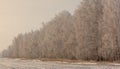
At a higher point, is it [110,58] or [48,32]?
[48,32]

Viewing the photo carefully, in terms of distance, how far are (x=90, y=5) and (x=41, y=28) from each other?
20.4 meters

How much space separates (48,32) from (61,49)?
28.9ft

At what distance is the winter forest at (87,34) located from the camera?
117ft

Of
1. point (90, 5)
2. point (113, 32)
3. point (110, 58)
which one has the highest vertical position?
point (90, 5)

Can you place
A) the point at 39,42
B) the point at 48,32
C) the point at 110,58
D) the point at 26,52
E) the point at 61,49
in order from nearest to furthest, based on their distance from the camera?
the point at 110,58, the point at 61,49, the point at 48,32, the point at 39,42, the point at 26,52

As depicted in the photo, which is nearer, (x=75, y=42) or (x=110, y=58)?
(x=110, y=58)

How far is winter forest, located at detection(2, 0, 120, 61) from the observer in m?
35.6

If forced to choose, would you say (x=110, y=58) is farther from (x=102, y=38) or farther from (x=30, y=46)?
(x=30, y=46)

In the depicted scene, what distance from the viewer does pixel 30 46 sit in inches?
2511

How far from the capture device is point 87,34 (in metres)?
39.3

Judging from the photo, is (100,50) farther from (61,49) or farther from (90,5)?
(61,49)

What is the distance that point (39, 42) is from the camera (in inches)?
2366

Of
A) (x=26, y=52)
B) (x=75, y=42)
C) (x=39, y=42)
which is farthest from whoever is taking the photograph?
(x=26, y=52)

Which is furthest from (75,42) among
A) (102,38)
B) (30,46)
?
(30,46)
